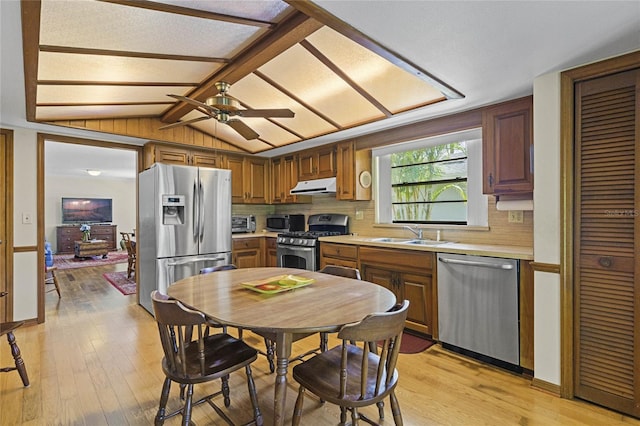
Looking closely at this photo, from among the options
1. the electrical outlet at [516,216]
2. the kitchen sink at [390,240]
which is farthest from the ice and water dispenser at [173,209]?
the electrical outlet at [516,216]

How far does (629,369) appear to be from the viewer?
1.85 meters

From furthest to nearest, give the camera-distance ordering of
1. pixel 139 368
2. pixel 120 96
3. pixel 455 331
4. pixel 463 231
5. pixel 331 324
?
pixel 463 231
pixel 120 96
pixel 455 331
pixel 139 368
pixel 331 324

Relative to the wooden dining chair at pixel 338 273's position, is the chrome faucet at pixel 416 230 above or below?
above

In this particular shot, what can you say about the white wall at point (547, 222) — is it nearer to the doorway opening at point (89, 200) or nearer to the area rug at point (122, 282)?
the area rug at point (122, 282)

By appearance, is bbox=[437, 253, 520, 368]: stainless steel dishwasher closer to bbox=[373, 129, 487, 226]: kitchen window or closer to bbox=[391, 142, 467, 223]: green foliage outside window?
bbox=[373, 129, 487, 226]: kitchen window

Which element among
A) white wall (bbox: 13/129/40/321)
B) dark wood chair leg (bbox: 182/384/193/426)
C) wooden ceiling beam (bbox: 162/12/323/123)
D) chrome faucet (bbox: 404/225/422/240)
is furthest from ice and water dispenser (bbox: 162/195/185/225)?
chrome faucet (bbox: 404/225/422/240)

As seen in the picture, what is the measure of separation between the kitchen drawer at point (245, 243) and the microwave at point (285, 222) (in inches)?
19.9

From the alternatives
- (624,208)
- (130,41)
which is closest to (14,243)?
(130,41)

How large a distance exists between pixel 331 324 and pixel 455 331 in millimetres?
1826

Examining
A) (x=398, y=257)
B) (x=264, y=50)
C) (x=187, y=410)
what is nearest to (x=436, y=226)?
(x=398, y=257)

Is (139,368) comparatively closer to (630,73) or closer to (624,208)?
(624,208)

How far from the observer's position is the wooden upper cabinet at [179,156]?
13.3 feet

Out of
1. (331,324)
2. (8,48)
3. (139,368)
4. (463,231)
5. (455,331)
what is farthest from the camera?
(463,231)

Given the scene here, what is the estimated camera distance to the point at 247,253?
4.64m
